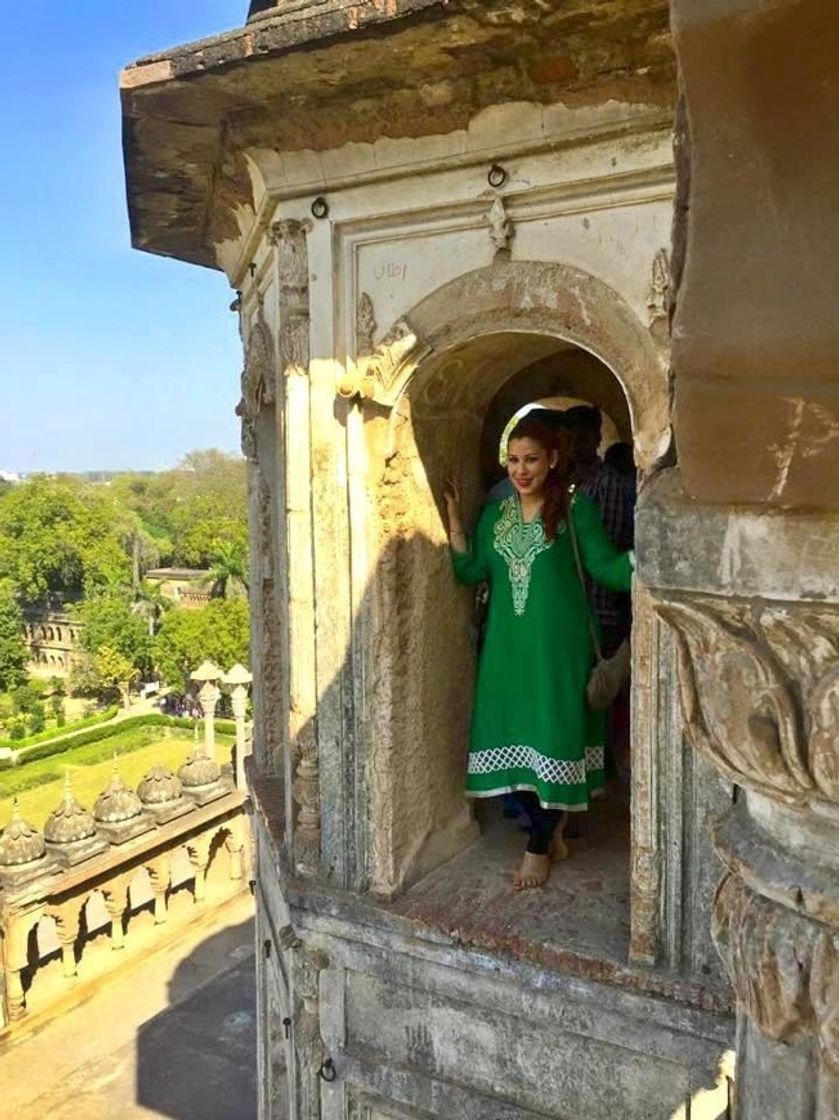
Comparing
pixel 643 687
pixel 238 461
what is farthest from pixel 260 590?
pixel 238 461

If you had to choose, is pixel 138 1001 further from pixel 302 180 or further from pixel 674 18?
pixel 674 18

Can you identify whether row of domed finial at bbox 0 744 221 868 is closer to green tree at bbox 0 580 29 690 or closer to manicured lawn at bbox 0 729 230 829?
manicured lawn at bbox 0 729 230 829

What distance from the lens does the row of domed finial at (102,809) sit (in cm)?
862

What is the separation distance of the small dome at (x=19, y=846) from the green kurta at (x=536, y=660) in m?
6.22

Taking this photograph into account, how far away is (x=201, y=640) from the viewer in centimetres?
3109

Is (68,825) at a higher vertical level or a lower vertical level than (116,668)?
higher

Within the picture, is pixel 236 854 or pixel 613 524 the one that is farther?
pixel 236 854

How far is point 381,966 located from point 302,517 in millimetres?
1714

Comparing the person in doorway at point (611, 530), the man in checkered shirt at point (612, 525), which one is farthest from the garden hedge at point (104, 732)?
the man in checkered shirt at point (612, 525)

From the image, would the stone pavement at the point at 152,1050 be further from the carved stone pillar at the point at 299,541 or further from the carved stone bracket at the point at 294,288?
the carved stone bracket at the point at 294,288

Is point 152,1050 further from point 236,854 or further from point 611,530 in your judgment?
point 611,530

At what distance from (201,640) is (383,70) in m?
29.2

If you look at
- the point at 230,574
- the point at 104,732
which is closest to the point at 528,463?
the point at 104,732

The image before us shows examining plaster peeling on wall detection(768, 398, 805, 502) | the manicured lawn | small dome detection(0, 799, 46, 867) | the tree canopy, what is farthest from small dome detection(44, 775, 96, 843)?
the tree canopy
